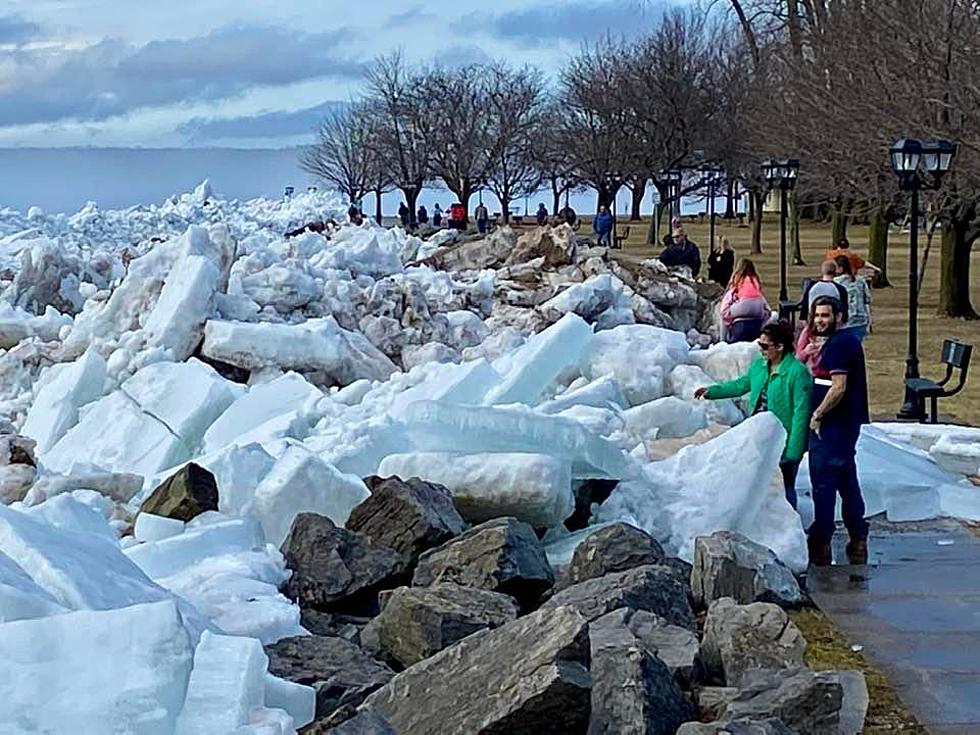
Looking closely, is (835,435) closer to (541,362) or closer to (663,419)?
(663,419)

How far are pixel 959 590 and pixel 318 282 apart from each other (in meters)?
10.6

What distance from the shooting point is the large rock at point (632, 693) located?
4.72 meters

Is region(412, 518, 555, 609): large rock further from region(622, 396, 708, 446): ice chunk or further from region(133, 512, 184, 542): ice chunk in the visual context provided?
region(622, 396, 708, 446): ice chunk

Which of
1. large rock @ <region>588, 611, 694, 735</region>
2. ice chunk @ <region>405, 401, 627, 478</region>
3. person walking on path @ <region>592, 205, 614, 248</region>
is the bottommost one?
person walking on path @ <region>592, 205, 614, 248</region>

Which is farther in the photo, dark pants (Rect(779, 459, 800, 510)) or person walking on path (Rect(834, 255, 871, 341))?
person walking on path (Rect(834, 255, 871, 341))

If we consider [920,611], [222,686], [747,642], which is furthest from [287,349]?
[222,686]

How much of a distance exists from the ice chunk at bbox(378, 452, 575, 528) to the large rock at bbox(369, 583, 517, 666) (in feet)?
5.53

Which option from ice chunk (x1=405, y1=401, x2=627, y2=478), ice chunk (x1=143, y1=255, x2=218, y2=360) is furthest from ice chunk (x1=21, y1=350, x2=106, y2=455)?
ice chunk (x1=405, y1=401, x2=627, y2=478)

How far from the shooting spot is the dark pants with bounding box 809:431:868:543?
8234 mm

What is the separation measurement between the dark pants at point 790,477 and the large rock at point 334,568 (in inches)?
103

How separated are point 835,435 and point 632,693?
148 inches

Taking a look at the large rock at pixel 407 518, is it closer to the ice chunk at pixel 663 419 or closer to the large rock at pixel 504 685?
the large rock at pixel 504 685

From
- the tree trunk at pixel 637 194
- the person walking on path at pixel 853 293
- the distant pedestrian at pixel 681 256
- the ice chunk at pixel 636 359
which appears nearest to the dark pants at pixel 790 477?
the ice chunk at pixel 636 359

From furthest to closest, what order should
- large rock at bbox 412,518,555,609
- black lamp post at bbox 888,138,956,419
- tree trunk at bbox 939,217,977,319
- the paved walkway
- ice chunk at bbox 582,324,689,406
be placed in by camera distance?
tree trunk at bbox 939,217,977,319 → black lamp post at bbox 888,138,956,419 → ice chunk at bbox 582,324,689,406 → large rock at bbox 412,518,555,609 → the paved walkway
